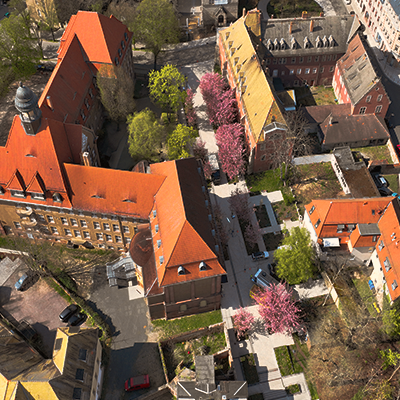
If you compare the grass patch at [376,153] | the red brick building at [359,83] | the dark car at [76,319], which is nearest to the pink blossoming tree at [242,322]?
the dark car at [76,319]

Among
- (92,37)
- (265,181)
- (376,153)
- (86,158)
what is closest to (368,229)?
(265,181)

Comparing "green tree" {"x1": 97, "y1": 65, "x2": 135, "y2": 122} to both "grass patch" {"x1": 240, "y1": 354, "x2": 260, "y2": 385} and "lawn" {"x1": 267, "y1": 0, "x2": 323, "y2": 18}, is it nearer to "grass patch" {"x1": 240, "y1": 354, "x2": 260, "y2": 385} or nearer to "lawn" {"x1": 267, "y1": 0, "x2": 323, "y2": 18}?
"grass patch" {"x1": 240, "y1": 354, "x2": 260, "y2": 385}

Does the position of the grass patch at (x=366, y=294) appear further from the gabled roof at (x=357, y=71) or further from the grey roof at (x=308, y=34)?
the grey roof at (x=308, y=34)

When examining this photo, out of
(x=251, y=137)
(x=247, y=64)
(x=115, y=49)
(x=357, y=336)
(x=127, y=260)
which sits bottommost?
(x=357, y=336)

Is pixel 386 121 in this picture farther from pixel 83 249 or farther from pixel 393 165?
pixel 83 249

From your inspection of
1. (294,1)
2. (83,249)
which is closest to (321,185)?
(83,249)
